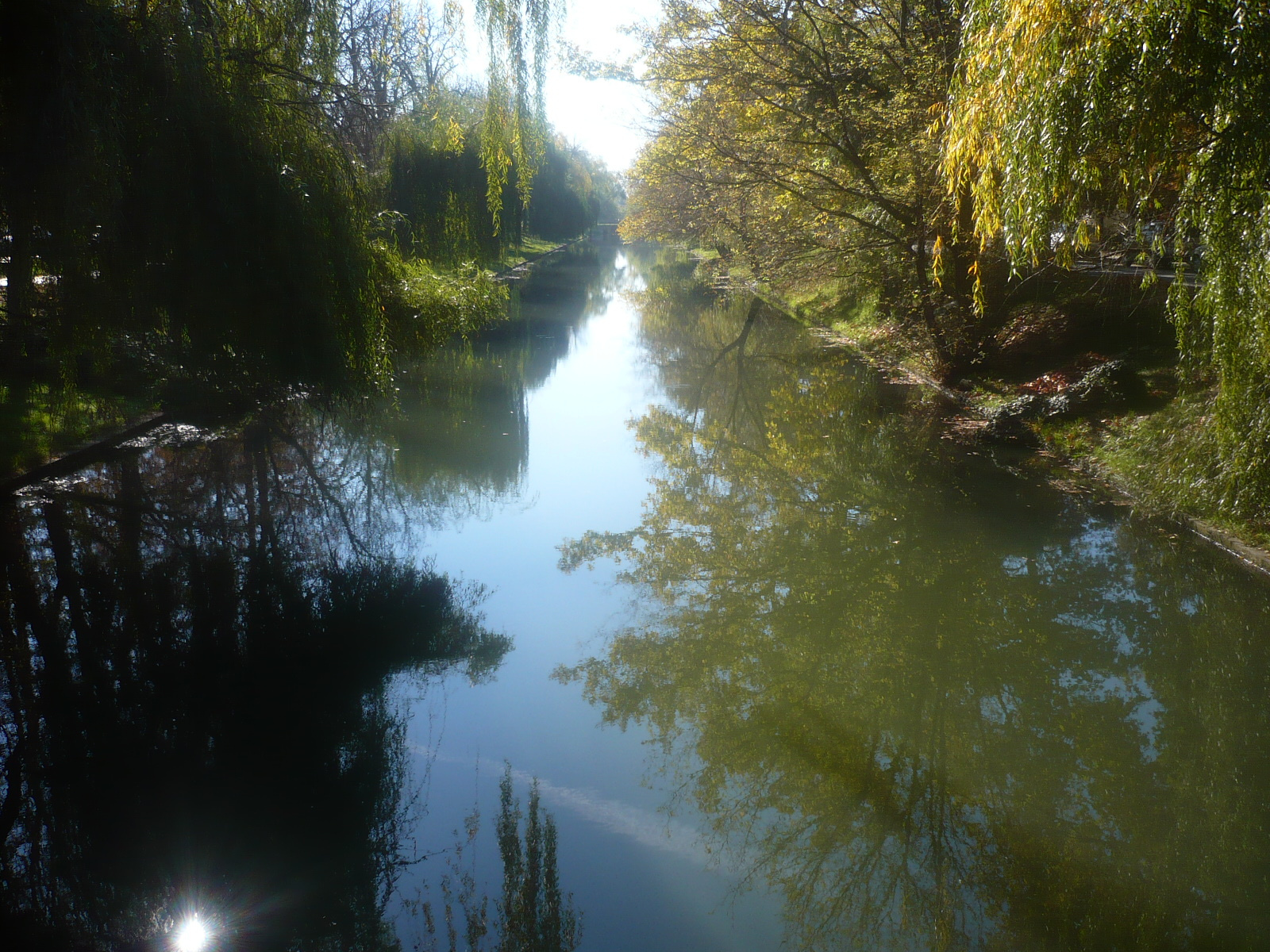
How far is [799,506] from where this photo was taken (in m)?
8.95

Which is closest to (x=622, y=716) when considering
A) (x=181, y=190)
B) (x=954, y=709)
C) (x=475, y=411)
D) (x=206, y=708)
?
(x=954, y=709)

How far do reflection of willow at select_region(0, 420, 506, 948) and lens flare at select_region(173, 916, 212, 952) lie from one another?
9cm

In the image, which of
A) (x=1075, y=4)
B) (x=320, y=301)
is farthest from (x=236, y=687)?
(x=1075, y=4)

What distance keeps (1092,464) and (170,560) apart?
9550mm

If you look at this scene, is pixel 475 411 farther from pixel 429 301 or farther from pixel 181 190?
pixel 181 190

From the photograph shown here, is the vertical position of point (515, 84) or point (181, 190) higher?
point (515, 84)

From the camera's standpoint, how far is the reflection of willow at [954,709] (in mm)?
3771

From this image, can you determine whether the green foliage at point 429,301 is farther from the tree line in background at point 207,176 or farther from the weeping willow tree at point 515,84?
the weeping willow tree at point 515,84

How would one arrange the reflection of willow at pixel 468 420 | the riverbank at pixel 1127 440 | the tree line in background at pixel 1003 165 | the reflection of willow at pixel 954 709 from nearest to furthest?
the reflection of willow at pixel 954 709 → the tree line in background at pixel 1003 165 → the riverbank at pixel 1127 440 → the reflection of willow at pixel 468 420

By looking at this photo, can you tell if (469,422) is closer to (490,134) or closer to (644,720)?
(490,134)

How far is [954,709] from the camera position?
523cm

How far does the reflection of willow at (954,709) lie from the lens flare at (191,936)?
2.27 metres

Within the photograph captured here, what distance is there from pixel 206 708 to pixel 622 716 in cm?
240

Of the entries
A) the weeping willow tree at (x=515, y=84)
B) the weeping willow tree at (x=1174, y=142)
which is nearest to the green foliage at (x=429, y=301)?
the weeping willow tree at (x=515, y=84)
